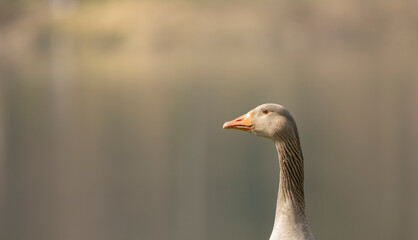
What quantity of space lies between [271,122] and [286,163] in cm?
32

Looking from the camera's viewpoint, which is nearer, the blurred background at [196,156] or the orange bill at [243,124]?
the orange bill at [243,124]

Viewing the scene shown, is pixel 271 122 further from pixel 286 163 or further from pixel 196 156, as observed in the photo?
pixel 196 156

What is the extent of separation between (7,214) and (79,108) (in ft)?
74.4

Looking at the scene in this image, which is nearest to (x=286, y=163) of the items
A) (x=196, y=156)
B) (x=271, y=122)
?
(x=271, y=122)

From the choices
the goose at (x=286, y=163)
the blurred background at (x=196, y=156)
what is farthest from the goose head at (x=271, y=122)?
the blurred background at (x=196, y=156)

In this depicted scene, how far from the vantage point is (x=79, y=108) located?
121ft

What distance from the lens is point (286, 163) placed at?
5.05 m

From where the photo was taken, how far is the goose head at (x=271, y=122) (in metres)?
4.91

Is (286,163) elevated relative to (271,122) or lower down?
lower down

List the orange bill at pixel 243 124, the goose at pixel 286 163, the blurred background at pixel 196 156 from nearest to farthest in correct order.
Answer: the goose at pixel 286 163
the orange bill at pixel 243 124
the blurred background at pixel 196 156

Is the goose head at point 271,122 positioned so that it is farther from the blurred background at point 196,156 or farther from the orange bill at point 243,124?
the blurred background at point 196,156

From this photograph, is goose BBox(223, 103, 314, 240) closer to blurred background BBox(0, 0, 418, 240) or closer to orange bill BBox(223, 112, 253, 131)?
orange bill BBox(223, 112, 253, 131)

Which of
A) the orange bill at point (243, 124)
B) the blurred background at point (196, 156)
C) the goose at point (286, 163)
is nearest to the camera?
the goose at point (286, 163)

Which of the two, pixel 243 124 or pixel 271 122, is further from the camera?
pixel 243 124
